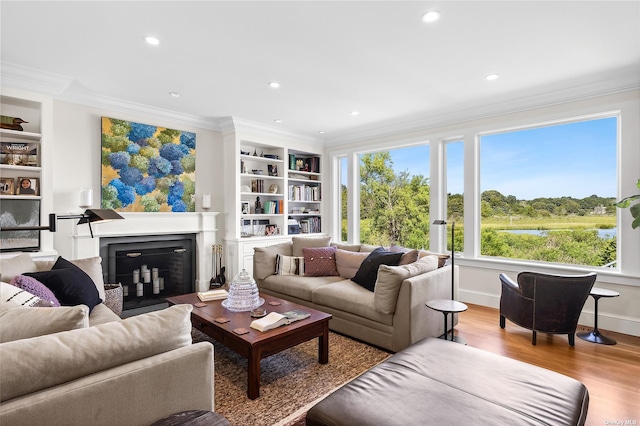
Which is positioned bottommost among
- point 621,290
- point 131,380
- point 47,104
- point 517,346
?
point 517,346

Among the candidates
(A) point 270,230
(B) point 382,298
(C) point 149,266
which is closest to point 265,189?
(A) point 270,230

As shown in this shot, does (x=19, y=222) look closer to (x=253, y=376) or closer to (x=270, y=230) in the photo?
(x=253, y=376)

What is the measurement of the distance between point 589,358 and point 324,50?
3395 millimetres

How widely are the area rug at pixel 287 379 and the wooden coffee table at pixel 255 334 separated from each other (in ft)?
0.34

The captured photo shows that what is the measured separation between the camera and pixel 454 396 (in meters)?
1.39

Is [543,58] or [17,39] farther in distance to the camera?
[543,58]

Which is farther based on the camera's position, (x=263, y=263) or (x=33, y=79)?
(x=263, y=263)

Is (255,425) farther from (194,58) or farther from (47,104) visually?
(47,104)

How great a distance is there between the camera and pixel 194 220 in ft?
15.2

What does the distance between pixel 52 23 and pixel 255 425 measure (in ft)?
9.97

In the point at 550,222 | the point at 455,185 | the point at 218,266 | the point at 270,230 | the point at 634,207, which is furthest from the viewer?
the point at 270,230

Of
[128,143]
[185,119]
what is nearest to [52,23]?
[128,143]

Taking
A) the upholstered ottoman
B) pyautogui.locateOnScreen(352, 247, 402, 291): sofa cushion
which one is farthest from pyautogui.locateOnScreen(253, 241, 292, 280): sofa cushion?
the upholstered ottoman

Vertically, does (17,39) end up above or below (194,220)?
above
